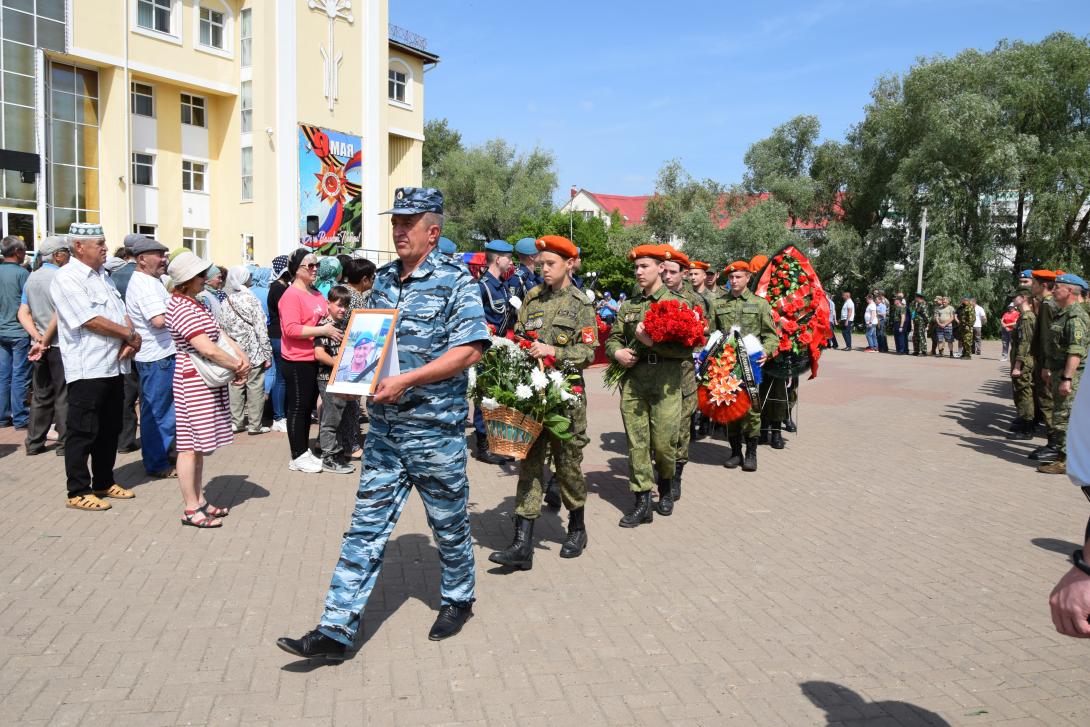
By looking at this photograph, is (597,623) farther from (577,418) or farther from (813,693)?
(577,418)

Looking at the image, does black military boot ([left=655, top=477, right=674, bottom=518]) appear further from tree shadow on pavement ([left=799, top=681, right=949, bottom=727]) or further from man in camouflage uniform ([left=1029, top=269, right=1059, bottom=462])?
man in camouflage uniform ([left=1029, top=269, right=1059, bottom=462])

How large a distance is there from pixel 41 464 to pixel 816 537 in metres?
7.44

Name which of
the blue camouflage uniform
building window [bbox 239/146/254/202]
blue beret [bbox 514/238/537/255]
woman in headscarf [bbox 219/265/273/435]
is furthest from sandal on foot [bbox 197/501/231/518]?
building window [bbox 239/146/254/202]

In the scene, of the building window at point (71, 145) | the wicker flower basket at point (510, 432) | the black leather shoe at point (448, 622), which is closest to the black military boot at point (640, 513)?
the wicker flower basket at point (510, 432)

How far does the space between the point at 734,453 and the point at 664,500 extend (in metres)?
2.41

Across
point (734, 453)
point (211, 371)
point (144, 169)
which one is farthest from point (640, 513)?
point (144, 169)

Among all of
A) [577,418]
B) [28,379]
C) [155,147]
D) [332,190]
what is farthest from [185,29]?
[577,418]

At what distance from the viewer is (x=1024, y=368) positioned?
36.8 feet

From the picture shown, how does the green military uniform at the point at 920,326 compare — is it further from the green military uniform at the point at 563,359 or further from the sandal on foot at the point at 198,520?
the sandal on foot at the point at 198,520

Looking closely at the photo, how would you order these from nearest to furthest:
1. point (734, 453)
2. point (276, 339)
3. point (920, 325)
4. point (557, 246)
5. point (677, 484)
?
1. point (557, 246)
2. point (677, 484)
3. point (734, 453)
4. point (276, 339)
5. point (920, 325)

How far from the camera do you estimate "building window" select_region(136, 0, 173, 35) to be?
103 ft

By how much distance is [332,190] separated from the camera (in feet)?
121

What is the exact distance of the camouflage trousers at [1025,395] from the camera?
1117 cm

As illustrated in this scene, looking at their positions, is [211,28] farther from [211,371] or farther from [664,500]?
[664,500]
